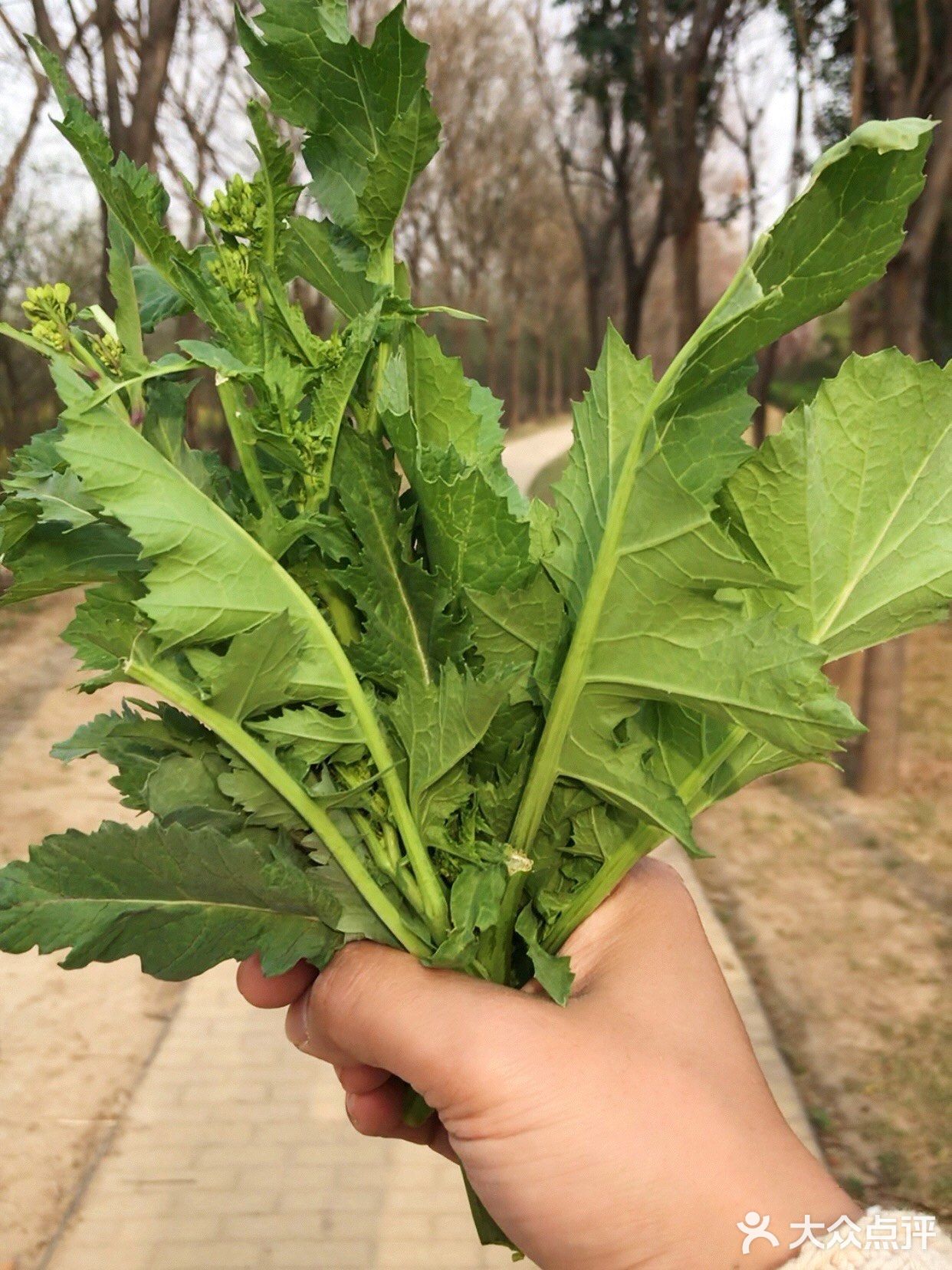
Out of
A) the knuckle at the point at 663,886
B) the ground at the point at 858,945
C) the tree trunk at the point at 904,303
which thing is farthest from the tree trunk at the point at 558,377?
the knuckle at the point at 663,886

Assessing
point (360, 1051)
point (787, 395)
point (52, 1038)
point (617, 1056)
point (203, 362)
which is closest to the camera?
point (203, 362)

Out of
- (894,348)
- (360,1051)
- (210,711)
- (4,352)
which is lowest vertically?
(360,1051)

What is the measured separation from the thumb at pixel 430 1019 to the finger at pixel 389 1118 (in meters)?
0.33

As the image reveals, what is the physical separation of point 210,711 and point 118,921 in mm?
269

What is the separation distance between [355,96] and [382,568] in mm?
558

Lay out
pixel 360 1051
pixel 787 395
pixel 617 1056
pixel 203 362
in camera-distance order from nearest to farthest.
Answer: pixel 203 362 < pixel 617 1056 < pixel 360 1051 < pixel 787 395

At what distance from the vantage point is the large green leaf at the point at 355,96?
1.20 m

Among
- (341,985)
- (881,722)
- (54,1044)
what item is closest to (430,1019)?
(341,985)

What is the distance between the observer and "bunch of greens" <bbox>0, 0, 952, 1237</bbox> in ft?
3.75

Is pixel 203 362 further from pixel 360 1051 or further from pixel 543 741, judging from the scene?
pixel 360 1051

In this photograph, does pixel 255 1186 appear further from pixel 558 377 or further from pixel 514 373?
pixel 558 377

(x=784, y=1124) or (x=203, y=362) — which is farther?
(x=784, y=1124)

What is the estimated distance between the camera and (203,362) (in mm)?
1085

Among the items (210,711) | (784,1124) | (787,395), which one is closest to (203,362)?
(210,711)
